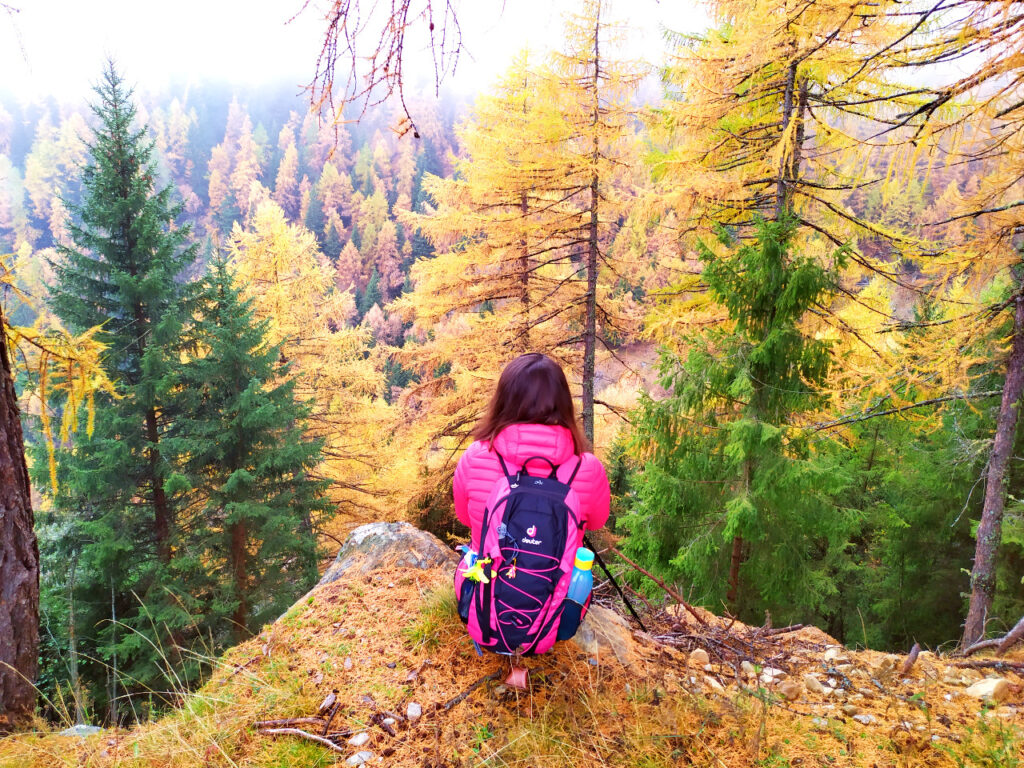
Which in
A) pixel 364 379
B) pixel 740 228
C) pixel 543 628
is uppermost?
pixel 740 228

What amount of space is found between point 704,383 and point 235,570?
8.23 metres

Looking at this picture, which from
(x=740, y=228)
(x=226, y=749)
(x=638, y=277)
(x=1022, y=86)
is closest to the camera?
(x=226, y=749)

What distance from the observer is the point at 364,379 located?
45.1 ft

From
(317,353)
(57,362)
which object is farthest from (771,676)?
(317,353)

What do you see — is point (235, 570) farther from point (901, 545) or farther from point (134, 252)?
point (901, 545)

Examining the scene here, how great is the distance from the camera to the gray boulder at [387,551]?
3.47m

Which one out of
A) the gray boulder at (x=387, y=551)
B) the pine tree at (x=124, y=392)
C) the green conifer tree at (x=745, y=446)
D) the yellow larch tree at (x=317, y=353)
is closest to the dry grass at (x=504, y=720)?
the gray boulder at (x=387, y=551)

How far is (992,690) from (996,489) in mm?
3731

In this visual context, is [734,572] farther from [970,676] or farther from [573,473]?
[573,473]

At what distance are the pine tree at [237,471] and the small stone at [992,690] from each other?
8.48 m

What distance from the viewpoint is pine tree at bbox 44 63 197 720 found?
27.0 ft

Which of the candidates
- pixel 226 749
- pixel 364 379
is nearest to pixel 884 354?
pixel 226 749

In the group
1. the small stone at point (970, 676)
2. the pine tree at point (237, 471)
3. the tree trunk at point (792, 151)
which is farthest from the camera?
the pine tree at point (237, 471)

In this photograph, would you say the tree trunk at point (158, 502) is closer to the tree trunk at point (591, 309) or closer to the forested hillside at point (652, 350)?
the forested hillside at point (652, 350)
